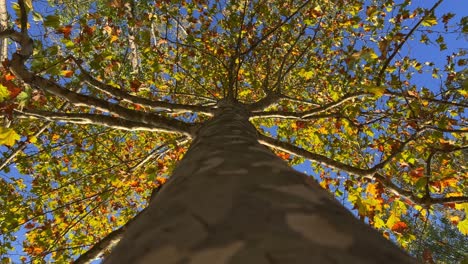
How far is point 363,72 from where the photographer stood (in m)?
6.95

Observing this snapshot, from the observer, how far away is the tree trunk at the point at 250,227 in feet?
1.87

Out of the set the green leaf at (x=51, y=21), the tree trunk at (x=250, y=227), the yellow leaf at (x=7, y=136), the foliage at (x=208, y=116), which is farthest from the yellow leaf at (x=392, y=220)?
the green leaf at (x=51, y=21)

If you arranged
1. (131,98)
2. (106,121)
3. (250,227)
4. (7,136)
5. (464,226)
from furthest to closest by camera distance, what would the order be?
(131,98)
(464,226)
(106,121)
(7,136)
(250,227)

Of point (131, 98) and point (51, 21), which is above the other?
point (51, 21)

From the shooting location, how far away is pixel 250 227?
2.12ft

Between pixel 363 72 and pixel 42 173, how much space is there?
21.8ft

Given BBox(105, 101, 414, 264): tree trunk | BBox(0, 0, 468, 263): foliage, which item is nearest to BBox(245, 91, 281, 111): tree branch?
BBox(0, 0, 468, 263): foliage

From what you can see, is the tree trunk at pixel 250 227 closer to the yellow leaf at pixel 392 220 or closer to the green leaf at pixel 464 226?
the yellow leaf at pixel 392 220

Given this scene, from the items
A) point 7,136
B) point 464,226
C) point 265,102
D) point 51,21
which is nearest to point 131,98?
point 51,21

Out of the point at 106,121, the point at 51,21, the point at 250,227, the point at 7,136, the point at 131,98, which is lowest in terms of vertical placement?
the point at 250,227

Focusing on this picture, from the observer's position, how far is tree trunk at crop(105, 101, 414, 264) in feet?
1.87

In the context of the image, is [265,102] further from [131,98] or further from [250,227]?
[250,227]

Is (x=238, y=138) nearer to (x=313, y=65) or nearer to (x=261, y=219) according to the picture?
(x=261, y=219)

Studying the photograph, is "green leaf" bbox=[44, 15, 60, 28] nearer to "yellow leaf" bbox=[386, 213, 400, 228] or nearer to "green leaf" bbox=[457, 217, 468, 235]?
"yellow leaf" bbox=[386, 213, 400, 228]
